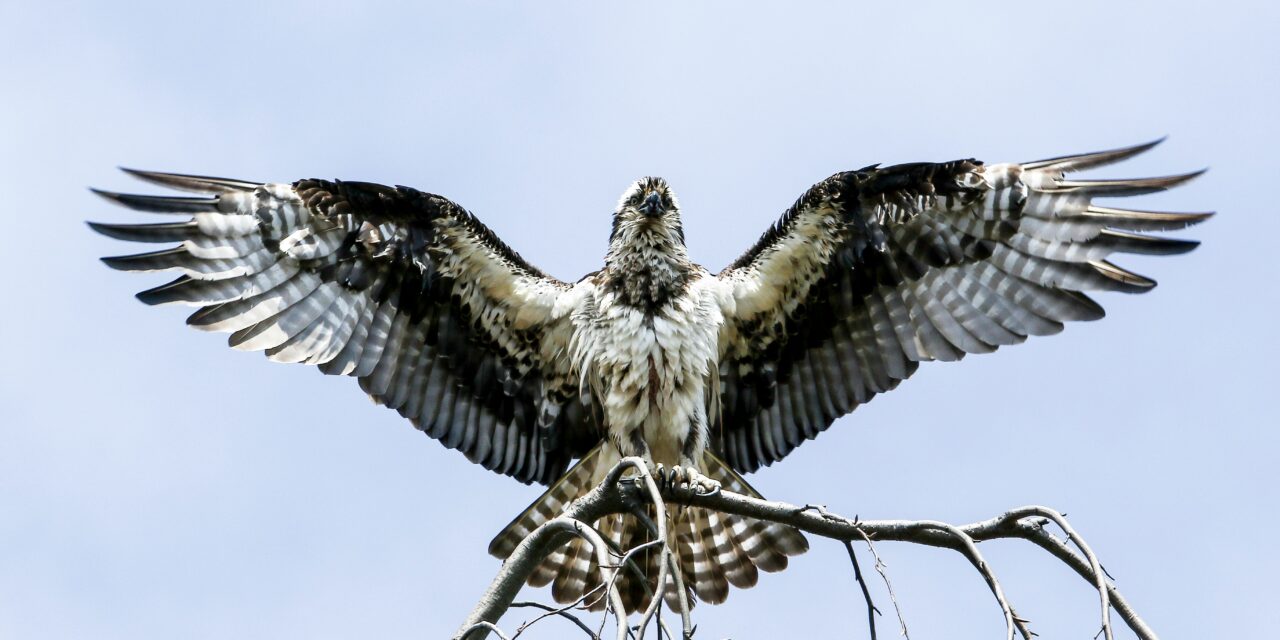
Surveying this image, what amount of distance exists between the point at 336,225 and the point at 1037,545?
440 cm

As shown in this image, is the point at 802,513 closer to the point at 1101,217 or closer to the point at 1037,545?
the point at 1037,545

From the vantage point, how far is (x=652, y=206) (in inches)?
320

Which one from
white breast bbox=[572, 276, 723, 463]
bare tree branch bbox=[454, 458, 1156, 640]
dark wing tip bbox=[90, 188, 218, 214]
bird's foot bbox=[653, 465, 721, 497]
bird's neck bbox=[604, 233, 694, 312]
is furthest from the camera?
bird's neck bbox=[604, 233, 694, 312]

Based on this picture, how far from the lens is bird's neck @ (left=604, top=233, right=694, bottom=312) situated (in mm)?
7902

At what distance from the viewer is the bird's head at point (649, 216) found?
815 centimetres

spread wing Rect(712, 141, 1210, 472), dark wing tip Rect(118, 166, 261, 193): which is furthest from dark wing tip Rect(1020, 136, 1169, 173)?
dark wing tip Rect(118, 166, 261, 193)

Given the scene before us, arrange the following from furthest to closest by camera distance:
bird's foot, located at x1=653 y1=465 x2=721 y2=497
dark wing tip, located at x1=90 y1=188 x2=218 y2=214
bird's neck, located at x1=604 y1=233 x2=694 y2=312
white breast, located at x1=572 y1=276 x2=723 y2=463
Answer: bird's neck, located at x1=604 y1=233 x2=694 y2=312, white breast, located at x1=572 y1=276 x2=723 y2=463, dark wing tip, located at x1=90 y1=188 x2=218 y2=214, bird's foot, located at x1=653 y1=465 x2=721 y2=497

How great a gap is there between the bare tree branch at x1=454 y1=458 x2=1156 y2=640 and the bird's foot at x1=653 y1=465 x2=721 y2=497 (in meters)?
1.05

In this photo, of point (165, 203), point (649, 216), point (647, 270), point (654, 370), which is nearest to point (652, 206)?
point (649, 216)

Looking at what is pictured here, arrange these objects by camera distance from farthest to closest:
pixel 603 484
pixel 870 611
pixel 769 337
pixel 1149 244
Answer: pixel 769 337
pixel 1149 244
pixel 603 484
pixel 870 611

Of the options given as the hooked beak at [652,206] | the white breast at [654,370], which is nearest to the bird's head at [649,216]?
the hooked beak at [652,206]

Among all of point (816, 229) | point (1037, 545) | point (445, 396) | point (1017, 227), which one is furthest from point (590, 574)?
point (1037, 545)

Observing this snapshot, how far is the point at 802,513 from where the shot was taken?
5199 mm

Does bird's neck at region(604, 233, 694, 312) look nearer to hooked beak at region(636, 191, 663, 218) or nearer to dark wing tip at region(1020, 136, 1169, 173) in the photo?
hooked beak at region(636, 191, 663, 218)
